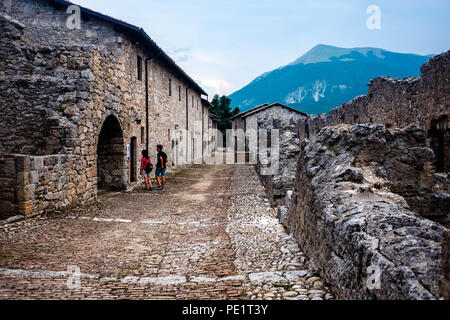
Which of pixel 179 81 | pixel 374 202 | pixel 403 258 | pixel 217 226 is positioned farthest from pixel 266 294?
pixel 179 81

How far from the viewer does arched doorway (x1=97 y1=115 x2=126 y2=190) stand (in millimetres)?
11516

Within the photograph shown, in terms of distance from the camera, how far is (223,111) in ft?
176

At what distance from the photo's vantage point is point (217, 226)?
6.79m

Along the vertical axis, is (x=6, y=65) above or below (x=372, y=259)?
A: above

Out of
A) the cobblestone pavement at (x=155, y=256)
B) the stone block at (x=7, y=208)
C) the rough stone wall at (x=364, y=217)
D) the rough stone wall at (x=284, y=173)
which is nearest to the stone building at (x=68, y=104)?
the stone block at (x=7, y=208)

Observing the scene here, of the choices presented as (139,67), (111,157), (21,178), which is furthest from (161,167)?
(21,178)

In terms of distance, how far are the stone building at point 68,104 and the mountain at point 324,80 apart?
82338 mm

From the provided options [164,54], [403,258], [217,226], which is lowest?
[217,226]

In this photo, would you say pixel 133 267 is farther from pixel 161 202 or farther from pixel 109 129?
pixel 109 129

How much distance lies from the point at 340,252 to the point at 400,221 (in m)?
0.56

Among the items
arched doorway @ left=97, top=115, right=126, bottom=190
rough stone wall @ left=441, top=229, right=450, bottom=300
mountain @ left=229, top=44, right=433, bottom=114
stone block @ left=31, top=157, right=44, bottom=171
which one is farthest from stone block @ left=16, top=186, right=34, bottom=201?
mountain @ left=229, top=44, right=433, bottom=114

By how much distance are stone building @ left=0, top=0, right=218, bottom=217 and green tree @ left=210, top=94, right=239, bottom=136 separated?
37874 mm

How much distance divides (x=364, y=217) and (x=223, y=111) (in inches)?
2021

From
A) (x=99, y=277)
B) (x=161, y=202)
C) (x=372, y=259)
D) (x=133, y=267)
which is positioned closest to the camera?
(x=372, y=259)
